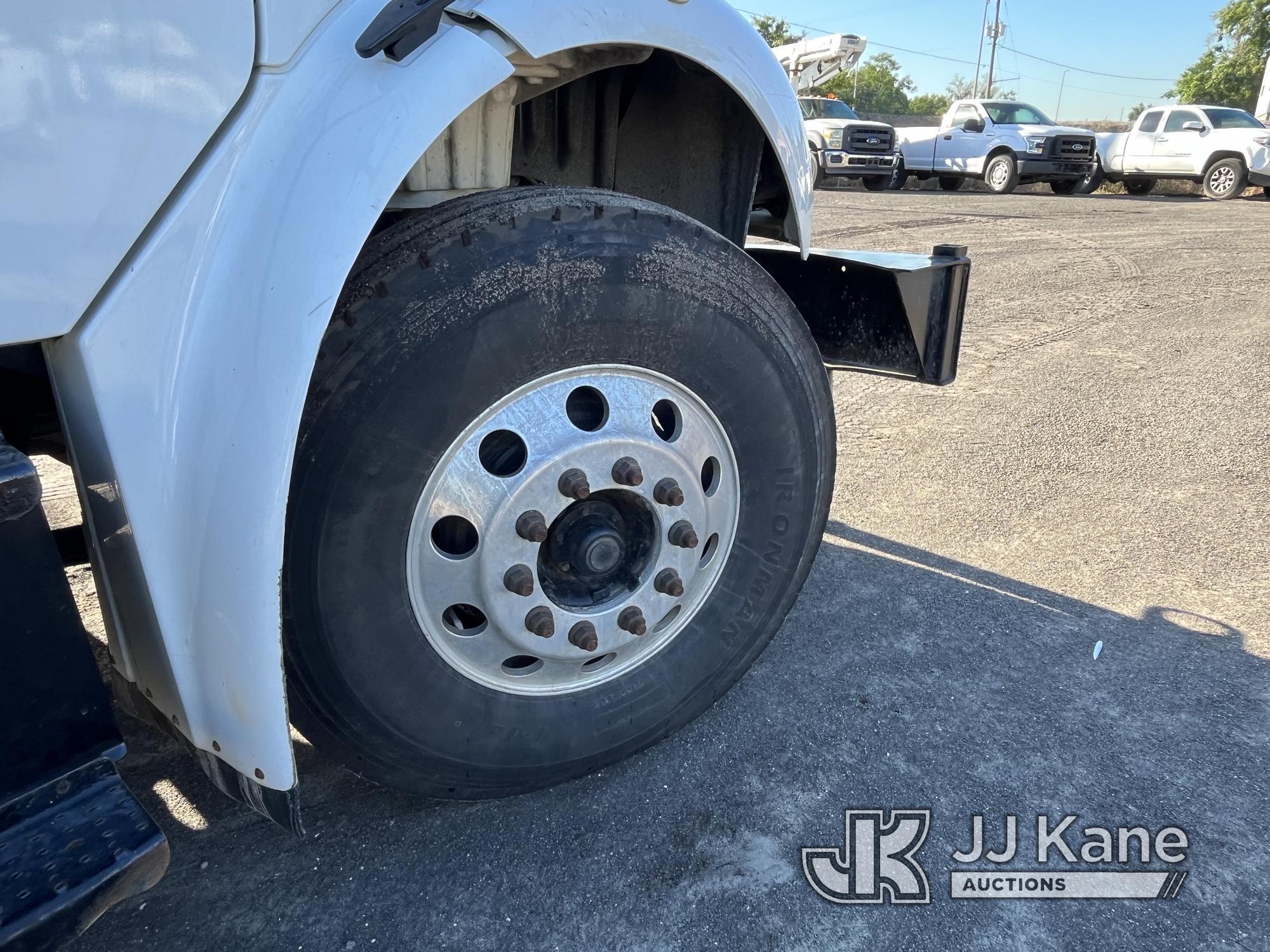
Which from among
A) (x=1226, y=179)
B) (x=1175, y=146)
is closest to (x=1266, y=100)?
(x=1175, y=146)

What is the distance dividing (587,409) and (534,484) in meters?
0.22

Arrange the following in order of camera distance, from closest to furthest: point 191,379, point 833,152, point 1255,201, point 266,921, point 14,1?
point 14,1 < point 191,379 < point 266,921 < point 1255,201 < point 833,152

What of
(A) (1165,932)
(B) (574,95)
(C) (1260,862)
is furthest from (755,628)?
(B) (574,95)

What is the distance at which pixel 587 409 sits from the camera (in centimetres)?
179

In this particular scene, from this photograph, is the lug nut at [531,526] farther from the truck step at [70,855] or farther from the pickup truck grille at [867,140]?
the pickup truck grille at [867,140]

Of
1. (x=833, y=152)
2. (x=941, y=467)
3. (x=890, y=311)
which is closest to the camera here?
(x=890, y=311)

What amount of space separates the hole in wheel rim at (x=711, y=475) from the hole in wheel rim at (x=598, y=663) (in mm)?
414

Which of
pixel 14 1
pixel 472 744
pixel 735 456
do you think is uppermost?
pixel 14 1

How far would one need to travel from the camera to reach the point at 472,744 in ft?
5.84

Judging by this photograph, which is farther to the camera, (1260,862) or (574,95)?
(574,95)

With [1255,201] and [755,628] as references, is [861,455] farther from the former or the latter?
[1255,201]

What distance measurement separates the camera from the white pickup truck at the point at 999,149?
1848 centimetres

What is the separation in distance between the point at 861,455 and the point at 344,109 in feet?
10.4

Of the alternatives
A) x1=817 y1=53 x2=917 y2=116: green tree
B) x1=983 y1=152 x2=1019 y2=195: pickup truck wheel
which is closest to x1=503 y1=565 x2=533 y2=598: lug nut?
x1=983 y1=152 x2=1019 y2=195: pickup truck wheel
